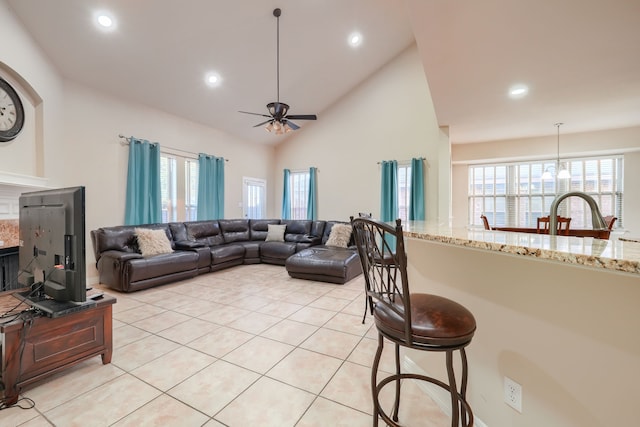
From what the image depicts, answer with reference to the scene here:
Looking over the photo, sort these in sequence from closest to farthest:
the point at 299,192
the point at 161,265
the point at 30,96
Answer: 1. the point at 30,96
2. the point at 161,265
3. the point at 299,192

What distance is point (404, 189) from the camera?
573cm

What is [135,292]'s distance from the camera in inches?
146

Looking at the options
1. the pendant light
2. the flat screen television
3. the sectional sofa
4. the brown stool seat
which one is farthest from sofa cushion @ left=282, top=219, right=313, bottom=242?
the brown stool seat

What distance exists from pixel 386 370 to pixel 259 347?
1.03 m

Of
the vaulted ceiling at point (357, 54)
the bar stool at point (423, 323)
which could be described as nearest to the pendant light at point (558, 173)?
the vaulted ceiling at point (357, 54)

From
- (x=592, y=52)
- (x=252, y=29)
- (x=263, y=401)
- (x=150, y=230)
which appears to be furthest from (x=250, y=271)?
(x=592, y=52)

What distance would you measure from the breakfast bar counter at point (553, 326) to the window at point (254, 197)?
5.86 metres

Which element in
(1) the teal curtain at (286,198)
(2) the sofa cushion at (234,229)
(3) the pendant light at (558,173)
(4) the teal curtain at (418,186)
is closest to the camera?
(3) the pendant light at (558,173)

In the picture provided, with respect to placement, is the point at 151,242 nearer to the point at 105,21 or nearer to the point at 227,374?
the point at 105,21

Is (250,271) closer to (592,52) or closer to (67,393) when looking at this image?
(67,393)

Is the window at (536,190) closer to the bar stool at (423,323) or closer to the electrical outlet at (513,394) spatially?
the electrical outlet at (513,394)

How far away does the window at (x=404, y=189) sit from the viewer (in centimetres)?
565

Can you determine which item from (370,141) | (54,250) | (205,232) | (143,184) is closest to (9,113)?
(143,184)

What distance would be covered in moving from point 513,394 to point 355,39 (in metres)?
5.14
